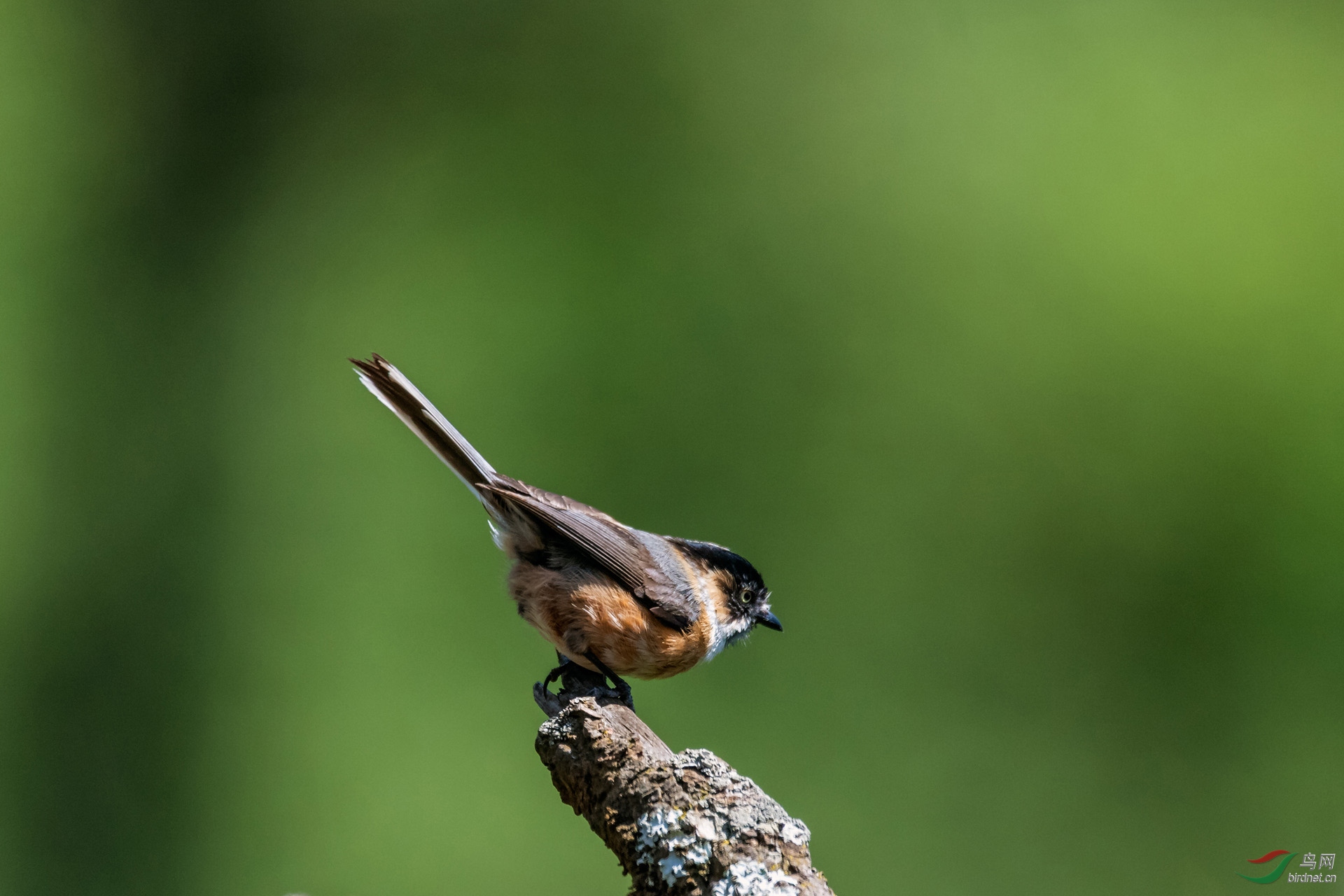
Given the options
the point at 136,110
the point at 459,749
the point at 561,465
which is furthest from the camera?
the point at 136,110

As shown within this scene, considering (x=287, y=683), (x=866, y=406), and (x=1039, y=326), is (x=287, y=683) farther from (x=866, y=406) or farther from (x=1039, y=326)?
(x=1039, y=326)

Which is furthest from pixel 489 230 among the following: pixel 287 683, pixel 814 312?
pixel 287 683

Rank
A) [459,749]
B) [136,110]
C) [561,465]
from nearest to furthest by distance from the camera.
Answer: [459,749] < [561,465] < [136,110]

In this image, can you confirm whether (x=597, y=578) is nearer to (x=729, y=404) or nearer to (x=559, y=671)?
(x=559, y=671)

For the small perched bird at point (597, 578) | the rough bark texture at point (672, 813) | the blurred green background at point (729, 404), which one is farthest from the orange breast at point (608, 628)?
the blurred green background at point (729, 404)

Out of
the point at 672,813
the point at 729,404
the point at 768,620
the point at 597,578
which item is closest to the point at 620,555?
the point at 597,578

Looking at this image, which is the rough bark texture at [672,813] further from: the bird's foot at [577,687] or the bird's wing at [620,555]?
the bird's wing at [620,555]

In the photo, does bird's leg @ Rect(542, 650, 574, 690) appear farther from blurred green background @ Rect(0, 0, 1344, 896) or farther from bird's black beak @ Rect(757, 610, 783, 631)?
blurred green background @ Rect(0, 0, 1344, 896)
